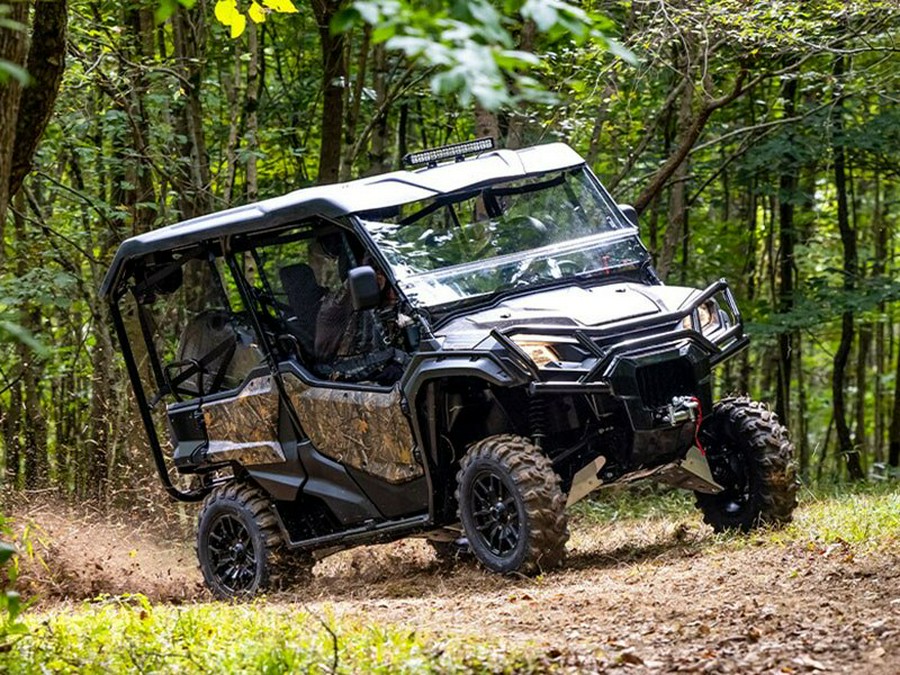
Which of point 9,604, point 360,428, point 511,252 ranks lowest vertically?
point 9,604

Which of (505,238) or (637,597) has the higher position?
(505,238)

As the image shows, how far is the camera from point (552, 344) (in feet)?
27.8

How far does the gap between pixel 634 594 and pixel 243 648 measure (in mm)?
2265

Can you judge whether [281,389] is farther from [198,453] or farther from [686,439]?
[686,439]

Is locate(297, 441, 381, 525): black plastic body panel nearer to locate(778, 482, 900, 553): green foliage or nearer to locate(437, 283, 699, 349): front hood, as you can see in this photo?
locate(437, 283, 699, 349): front hood

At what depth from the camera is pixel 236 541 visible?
1060 centimetres

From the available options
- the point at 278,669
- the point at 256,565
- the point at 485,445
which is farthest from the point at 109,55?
the point at 278,669

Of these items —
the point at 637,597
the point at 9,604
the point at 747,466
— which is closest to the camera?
the point at 9,604

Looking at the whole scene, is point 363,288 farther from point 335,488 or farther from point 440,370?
point 335,488

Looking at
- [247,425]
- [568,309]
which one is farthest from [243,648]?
[247,425]

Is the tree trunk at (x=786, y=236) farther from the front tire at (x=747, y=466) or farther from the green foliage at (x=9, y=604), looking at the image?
the green foliage at (x=9, y=604)

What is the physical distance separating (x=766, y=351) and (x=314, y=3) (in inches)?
469

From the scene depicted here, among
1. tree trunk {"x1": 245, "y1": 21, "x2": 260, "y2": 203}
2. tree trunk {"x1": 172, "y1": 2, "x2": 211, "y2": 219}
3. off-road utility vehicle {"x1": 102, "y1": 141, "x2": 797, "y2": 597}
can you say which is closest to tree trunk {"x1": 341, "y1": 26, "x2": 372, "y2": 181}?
tree trunk {"x1": 245, "y1": 21, "x2": 260, "y2": 203}

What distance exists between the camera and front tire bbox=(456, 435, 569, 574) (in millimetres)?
8375
